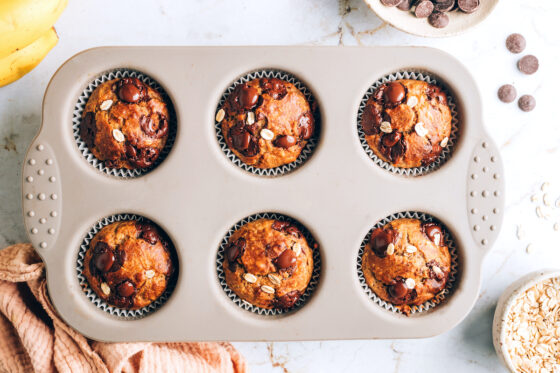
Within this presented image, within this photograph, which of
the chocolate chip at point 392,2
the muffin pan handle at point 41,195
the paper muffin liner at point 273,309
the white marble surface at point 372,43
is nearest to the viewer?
the muffin pan handle at point 41,195

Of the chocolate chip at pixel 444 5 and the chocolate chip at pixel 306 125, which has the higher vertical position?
the chocolate chip at pixel 444 5

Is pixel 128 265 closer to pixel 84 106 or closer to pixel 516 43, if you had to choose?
pixel 84 106

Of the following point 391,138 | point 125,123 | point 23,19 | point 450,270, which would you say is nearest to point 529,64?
point 391,138

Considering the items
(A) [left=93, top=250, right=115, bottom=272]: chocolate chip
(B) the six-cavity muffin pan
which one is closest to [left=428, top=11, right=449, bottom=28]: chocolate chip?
(B) the six-cavity muffin pan

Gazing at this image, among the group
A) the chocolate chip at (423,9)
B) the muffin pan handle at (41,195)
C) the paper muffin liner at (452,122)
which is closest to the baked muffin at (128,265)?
the muffin pan handle at (41,195)

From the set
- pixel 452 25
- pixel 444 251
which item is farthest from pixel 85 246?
pixel 452 25

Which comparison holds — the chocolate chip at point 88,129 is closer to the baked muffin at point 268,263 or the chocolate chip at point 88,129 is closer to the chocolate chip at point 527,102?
the baked muffin at point 268,263
